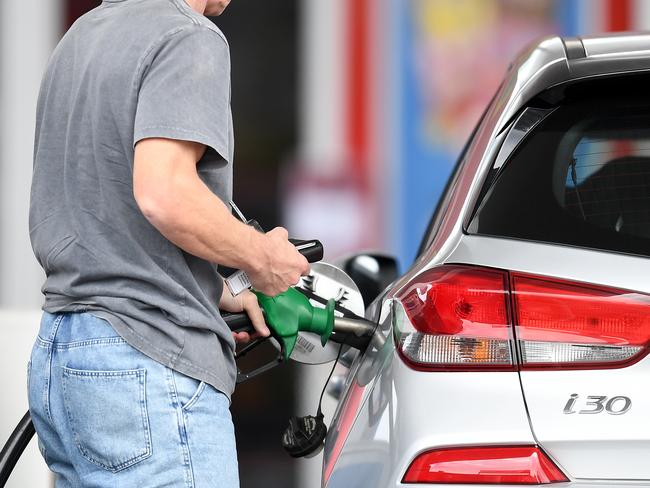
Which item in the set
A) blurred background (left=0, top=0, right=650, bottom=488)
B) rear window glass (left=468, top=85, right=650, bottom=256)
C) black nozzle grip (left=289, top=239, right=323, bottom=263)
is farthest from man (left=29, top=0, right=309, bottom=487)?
blurred background (left=0, top=0, right=650, bottom=488)

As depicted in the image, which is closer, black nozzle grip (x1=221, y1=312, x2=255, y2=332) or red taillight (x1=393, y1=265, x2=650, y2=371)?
red taillight (x1=393, y1=265, x2=650, y2=371)

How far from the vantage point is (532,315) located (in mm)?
2061

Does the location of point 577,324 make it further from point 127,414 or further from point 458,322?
point 127,414

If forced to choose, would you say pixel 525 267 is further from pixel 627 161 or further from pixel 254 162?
pixel 254 162

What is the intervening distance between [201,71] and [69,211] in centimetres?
35

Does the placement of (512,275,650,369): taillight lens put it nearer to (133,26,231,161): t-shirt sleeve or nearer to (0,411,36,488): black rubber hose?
(133,26,231,161): t-shirt sleeve

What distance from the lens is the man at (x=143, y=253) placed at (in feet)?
6.49

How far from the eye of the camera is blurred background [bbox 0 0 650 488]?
23.4 feet

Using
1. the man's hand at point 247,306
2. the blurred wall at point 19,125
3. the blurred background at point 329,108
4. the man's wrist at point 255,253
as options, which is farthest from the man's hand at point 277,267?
the blurred wall at point 19,125

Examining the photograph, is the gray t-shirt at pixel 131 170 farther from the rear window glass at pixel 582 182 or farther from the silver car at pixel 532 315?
the rear window glass at pixel 582 182

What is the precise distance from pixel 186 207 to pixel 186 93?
0.19 meters

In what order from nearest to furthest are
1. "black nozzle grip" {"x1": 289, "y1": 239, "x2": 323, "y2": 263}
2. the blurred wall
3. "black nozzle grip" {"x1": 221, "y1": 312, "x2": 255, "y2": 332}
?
1. "black nozzle grip" {"x1": 221, "y1": 312, "x2": 255, "y2": 332}
2. "black nozzle grip" {"x1": 289, "y1": 239, "x2": 323, "y2": 263}
3. the blurred wall

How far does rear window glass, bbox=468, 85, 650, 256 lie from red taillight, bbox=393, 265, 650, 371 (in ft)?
0.34

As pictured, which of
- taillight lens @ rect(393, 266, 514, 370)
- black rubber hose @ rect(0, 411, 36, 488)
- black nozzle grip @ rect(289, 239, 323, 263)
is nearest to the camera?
taillight lens @ rect(393, 266, 514, 370)
